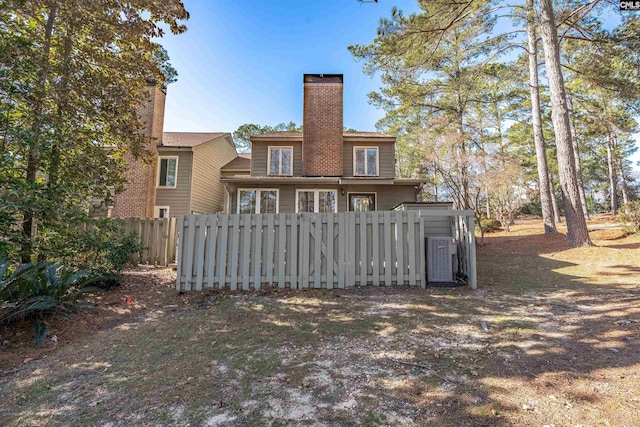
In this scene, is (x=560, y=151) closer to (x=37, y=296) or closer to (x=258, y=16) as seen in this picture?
(x=258, y=16)

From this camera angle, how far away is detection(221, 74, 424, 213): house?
13.5 metres

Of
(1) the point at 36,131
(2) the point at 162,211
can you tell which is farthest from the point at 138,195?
(1) the point at 36,131

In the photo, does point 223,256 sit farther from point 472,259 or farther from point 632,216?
point 632,216

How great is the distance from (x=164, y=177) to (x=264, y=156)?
587 centimetres

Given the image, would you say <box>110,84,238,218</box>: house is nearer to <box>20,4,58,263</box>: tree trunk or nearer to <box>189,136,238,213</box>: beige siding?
<box>189,136,238,213</box>: beige siding

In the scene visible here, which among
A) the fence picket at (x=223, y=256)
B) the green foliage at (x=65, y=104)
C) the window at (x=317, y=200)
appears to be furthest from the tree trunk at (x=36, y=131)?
the window at (x=317, y=200)

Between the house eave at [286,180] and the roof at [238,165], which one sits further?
the roof at [238,165]

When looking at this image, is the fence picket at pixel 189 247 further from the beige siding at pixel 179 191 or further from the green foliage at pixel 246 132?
the green foliage at pixel 246 132

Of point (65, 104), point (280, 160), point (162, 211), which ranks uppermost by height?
point (280, 160)

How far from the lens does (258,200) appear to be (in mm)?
13570

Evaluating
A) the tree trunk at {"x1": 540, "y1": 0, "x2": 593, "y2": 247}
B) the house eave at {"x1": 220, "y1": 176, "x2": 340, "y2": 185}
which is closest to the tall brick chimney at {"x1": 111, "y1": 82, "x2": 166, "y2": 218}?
the house eave at {"x1": 220, "y1": 176, "x2": 340, "y2": 185}

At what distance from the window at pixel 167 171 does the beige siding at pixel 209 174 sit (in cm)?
98

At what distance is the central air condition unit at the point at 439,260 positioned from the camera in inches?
215

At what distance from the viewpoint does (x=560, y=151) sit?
9328 mm
